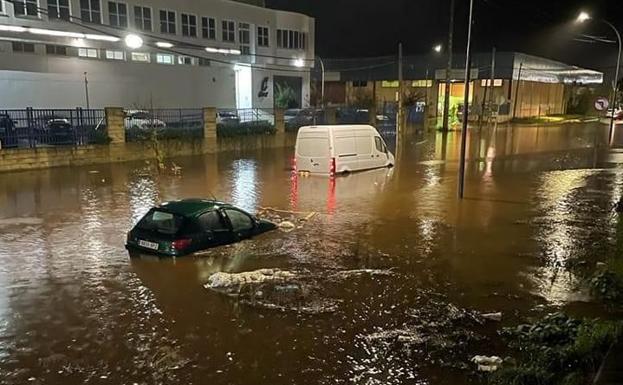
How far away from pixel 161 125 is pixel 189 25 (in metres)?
21.4

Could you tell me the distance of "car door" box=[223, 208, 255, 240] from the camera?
1126 centimetres

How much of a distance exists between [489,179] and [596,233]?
8.12 meters

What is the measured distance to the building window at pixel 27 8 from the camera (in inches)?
1345

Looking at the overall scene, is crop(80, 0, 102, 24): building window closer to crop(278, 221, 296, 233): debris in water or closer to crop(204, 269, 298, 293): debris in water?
crop(278, 221, 296, 233): debris in water

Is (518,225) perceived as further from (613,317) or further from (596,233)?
(613,317)

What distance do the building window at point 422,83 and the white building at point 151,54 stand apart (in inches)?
502

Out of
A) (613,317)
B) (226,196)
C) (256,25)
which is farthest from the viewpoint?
(256,25)

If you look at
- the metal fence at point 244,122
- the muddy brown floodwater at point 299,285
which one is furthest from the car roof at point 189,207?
the metal fence at point 244,122

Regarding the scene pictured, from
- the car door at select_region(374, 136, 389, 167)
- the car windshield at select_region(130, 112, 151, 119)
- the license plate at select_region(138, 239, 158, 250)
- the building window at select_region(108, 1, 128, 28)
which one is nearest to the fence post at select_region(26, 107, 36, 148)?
the car windshield at select_region(130, 112, 151, 119)

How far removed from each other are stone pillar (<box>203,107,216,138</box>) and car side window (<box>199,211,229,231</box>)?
1800cm

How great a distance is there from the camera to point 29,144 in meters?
21.7

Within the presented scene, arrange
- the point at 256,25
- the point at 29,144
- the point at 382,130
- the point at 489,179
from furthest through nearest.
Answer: the point at 256,25
the point at 382,130
the point at 29,144
the point at 489,179

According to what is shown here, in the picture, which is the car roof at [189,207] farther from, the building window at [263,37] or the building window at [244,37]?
the building window at [263,37]

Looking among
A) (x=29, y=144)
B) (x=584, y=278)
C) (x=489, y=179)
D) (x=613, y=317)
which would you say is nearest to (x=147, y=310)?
(x=613, y=317)
